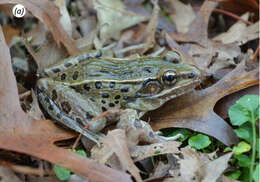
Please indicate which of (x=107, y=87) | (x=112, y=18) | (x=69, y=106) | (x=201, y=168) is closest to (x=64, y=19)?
(x=112, y=18)

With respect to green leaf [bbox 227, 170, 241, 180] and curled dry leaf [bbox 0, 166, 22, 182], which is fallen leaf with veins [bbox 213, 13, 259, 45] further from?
curled dry leaf [bbox 0, 166, 22, 182]

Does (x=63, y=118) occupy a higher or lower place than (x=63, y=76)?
lower

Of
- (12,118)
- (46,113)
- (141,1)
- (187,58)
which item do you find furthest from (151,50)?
(12,118)

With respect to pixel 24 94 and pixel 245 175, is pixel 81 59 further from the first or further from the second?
pixel 245 175

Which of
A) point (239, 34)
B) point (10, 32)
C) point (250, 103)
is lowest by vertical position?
point (250, 103)

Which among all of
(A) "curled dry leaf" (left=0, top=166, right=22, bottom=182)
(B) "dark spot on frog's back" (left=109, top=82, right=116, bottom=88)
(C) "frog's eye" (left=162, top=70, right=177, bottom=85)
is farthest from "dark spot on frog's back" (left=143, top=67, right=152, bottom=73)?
(A) "curled dry leaf" (left=0, top=166, right=22, bottom=182)

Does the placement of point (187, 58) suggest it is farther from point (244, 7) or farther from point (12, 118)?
Result: point (12, 118)
